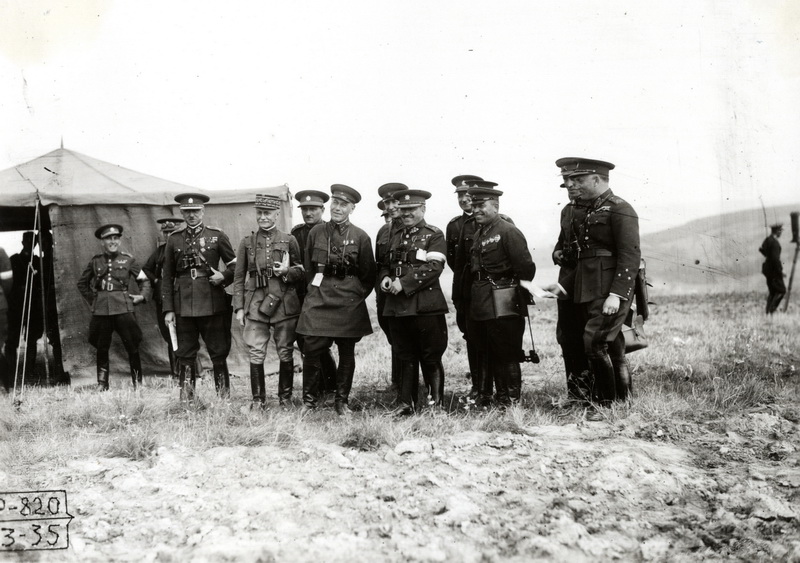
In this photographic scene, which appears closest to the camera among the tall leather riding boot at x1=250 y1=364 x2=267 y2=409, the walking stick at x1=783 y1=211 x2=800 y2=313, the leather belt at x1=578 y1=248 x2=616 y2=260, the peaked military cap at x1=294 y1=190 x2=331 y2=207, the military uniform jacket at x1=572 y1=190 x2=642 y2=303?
the military uniform jacket at x1=572 y1=190 x2=642 y2=303

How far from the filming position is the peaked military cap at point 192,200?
6.05 metres

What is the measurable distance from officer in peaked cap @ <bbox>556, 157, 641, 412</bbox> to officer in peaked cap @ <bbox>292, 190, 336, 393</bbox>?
2.23 meters

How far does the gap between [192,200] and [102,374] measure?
2.23 metres

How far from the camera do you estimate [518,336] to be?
209 inches

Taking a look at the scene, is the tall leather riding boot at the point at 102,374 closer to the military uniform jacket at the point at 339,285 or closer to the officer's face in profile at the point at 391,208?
the military uniform jacket at the point at 339,285

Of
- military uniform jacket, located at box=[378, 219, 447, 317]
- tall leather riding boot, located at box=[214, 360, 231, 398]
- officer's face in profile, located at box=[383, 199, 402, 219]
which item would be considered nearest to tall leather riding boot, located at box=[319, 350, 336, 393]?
tall leather riding boot, located at box=[214, 360, 231, 398]

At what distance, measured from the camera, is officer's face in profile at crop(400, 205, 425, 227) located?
533cm

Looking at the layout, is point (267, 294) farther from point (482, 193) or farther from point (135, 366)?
point (135, 366)

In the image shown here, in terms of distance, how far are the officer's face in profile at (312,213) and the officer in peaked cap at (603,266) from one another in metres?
2.32

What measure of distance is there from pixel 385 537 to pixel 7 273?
19.8 feet

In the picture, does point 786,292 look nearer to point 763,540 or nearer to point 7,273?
point 763,540

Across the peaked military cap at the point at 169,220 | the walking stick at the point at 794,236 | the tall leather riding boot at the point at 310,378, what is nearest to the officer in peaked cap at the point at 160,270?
the peaked military cap at the point at 169,220

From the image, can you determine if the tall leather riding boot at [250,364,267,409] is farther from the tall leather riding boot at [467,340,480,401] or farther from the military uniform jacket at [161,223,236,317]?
the tall leather riding boot at [467,340,480,401]

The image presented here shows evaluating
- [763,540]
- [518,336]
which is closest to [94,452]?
[518,336]
